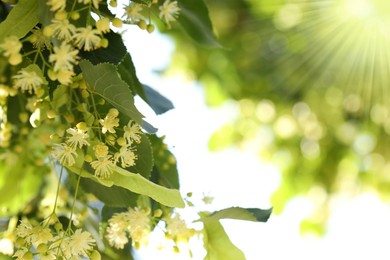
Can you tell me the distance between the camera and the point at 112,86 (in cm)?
55

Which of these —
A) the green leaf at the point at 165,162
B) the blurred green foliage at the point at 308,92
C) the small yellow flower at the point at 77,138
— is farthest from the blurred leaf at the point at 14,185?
the blurred green foliage at the point at 308,92

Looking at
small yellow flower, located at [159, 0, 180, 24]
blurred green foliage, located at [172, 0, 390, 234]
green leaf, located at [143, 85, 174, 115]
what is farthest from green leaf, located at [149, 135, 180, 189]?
blurred green foliage, located at [172, 0, 390, 234]

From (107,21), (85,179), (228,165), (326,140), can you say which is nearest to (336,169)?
(326,140)

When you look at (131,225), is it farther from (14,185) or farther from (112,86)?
(14,185)

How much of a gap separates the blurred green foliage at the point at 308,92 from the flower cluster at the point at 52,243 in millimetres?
1347

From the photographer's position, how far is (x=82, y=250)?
1.88ft

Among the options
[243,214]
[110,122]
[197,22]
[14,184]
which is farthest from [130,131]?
[14,184]

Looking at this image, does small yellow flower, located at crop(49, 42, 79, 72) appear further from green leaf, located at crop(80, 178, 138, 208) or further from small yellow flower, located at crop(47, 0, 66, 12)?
green leaf, located at crop(80, 178, 138, 208)

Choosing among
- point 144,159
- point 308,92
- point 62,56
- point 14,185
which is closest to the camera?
point 62,56

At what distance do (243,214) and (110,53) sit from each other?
179 mm

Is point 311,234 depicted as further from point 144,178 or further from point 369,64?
point 144,178

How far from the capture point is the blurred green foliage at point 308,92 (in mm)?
1909

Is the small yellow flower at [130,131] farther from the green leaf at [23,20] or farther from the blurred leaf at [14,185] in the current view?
the blurred leaf at [14,185]

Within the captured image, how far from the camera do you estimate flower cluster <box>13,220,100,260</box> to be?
0.57 meters
